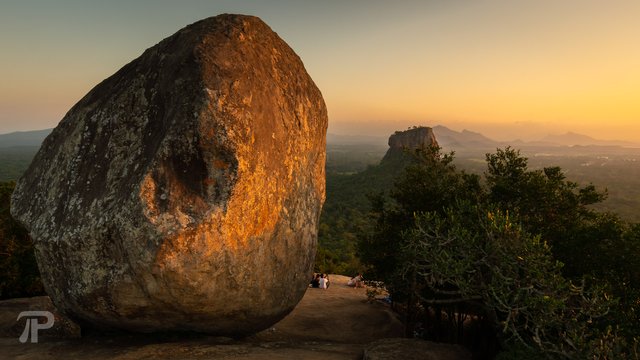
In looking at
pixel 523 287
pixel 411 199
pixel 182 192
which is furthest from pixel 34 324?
pixel 523 287

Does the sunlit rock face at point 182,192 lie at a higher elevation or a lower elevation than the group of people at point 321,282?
higher

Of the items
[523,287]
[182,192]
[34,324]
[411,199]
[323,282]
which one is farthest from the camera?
[323,282]

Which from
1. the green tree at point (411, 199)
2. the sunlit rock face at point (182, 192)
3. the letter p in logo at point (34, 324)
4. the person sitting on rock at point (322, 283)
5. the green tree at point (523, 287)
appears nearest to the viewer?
the sunlit rock face at point (182, 192)

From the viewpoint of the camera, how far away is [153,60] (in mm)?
12398

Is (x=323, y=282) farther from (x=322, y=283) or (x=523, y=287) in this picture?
(x=523, y=287)

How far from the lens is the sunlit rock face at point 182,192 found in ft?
32.4

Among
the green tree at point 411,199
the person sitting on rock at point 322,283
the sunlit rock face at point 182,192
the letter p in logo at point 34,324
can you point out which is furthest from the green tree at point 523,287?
the person sitting on rock at point 322,283

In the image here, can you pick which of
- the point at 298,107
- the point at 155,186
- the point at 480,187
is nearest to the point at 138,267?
the point at 155,186

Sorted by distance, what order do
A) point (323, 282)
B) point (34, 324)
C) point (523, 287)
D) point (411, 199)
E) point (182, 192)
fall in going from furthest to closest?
point (323, 282)
point (411, 199)
point (34, 324)
point (523, 287)
point (182, 192)

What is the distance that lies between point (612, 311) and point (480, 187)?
24.6 ft

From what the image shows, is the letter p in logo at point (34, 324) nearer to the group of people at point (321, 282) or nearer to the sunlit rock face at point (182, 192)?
the sunlit rock face at point (182, 192)

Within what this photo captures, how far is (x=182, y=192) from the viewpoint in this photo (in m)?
10.0

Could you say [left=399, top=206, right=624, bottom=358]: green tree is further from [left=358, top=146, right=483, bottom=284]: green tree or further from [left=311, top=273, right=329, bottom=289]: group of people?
[left=311, top=273, right=329, bottom=289]: group of people

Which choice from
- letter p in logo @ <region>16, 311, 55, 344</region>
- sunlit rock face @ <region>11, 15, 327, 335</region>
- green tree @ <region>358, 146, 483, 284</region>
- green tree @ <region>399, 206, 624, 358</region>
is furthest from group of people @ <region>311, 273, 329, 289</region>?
letter p in logo @ <region>16, 311, 55, 344</region>
